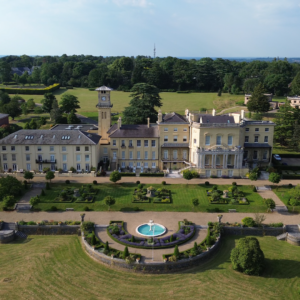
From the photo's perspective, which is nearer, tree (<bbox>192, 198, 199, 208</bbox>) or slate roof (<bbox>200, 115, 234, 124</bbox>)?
tree (<bbox>192, 198, 199, 208</bbox>)

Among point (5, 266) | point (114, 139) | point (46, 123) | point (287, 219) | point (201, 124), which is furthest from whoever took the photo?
point (46, 123)

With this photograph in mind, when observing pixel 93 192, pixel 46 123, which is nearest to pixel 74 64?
pixel 46 123

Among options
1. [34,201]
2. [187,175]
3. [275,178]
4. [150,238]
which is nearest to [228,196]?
[187,175]

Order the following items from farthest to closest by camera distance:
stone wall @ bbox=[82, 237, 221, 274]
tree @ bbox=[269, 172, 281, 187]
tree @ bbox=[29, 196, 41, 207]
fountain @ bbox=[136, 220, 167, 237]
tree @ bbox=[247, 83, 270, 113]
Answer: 1. tree @ bbox=[247, 83, 270, 113]
2. tree @ bbox=[269, 172, 281, 187]
3. tree @ bbox=[29, 196, 41, 207]
4. fountain @ bbox=[136, 220, 167, 237]
5. stone wall @ bbox=[82, 237, 221, 274]

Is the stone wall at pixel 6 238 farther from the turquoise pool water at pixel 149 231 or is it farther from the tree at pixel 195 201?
the tree at pixel 195 201

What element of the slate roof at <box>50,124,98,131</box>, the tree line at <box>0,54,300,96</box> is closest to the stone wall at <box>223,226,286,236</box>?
the slate roof at <box>50,124,98,131</box>

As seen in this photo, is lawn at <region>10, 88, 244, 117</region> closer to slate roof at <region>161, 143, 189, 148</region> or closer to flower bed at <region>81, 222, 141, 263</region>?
slate roof at <region>161, 143, 189, 148</region>

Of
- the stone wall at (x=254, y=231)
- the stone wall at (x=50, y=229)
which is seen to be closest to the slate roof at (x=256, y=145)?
the stone wall at (x=254, y=231)

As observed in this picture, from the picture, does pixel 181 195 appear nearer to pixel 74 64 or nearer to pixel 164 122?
pixel 164 122
